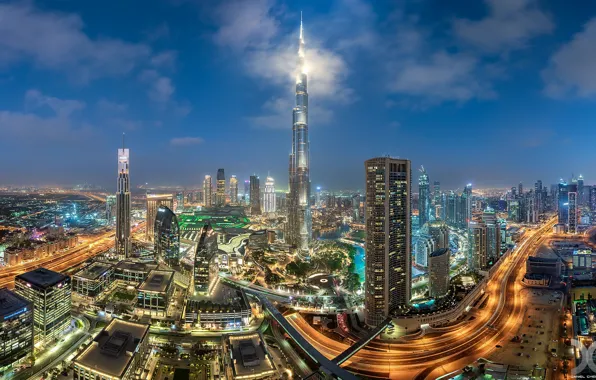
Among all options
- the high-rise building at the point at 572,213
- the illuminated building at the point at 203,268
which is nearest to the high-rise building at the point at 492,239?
the high-rise building at the point at 572,213

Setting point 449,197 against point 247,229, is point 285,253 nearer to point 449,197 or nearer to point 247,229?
point 247,229

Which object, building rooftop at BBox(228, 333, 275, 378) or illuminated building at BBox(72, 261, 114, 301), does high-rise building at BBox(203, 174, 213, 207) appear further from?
building rooftop at BBox(228, 333, 275, 378)

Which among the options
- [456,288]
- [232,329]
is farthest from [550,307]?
[232,329]

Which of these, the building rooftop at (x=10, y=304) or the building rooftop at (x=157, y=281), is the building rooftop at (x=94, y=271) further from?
the building rooftop at (x=10, y=304)

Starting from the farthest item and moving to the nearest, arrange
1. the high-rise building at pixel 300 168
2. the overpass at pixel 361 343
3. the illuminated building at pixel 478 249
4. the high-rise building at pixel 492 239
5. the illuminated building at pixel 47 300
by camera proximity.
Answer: the high-rise building at pixel 300 168
the high-rise building at pixel 492 239
the illuminated building at pixel 478 249
the illuminated building at pixel 47 300
the overpass at pixel 361 343

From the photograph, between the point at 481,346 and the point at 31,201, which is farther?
the point at 31,201

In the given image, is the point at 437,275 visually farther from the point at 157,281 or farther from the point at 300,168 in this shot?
the point at 300,168
